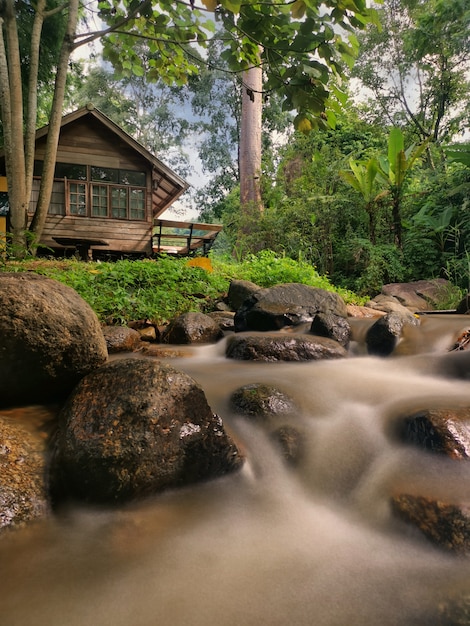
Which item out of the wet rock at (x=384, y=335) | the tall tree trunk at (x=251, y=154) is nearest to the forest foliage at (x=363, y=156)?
the tall tree trunk at (x=251, y=154)

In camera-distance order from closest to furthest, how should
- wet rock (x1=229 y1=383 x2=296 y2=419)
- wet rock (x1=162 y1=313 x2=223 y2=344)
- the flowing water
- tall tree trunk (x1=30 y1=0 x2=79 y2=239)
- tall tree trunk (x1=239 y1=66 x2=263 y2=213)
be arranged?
the flowing water < wet rock (x1=229 y1=383 x2=296 y2=419) < wet rock (x1=162 y1=313 x2=223 y2=344) < tall tree trunk (x1=30 y1=0 x2=79 y2=239) < tall tree trunk (x1=239 y1=66 x2=263 y2=213)

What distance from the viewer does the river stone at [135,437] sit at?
6.51ft

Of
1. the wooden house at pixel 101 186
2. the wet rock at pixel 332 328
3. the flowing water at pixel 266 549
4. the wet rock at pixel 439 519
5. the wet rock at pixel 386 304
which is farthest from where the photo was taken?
the wooden house at pixel 101 186

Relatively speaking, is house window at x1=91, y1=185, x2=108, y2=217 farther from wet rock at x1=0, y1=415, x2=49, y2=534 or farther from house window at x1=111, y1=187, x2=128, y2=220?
wet rock at x1=0, y1=415, x2=49, y2=534

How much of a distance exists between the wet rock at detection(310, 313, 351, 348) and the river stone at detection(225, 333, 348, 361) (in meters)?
0.36

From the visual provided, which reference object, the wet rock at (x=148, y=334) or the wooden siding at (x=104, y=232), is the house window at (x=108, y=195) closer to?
the wooden siding at (x=104, y=232)

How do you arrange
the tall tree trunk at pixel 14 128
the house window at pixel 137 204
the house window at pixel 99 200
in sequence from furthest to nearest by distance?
the house window at pixel 137 204, the house window at pixel 99 200, the tall tree trunk at pixel 14 128

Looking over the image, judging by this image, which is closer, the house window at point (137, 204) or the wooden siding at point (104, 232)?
the wooden siding at point (104, 232)

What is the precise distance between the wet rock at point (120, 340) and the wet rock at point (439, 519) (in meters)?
3.41

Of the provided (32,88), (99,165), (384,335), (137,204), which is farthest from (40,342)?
(99,165)

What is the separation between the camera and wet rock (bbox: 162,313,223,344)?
5.24m

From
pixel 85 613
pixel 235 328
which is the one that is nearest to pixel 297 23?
pixel 85 613

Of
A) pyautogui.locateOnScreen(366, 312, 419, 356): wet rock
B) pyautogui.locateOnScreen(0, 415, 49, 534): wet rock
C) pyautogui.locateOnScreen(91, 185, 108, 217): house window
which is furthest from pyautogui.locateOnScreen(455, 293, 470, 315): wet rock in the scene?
pyautogui.locateOnScreen(91, 185, 108, 217): house window

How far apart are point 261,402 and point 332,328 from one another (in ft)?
7.68
